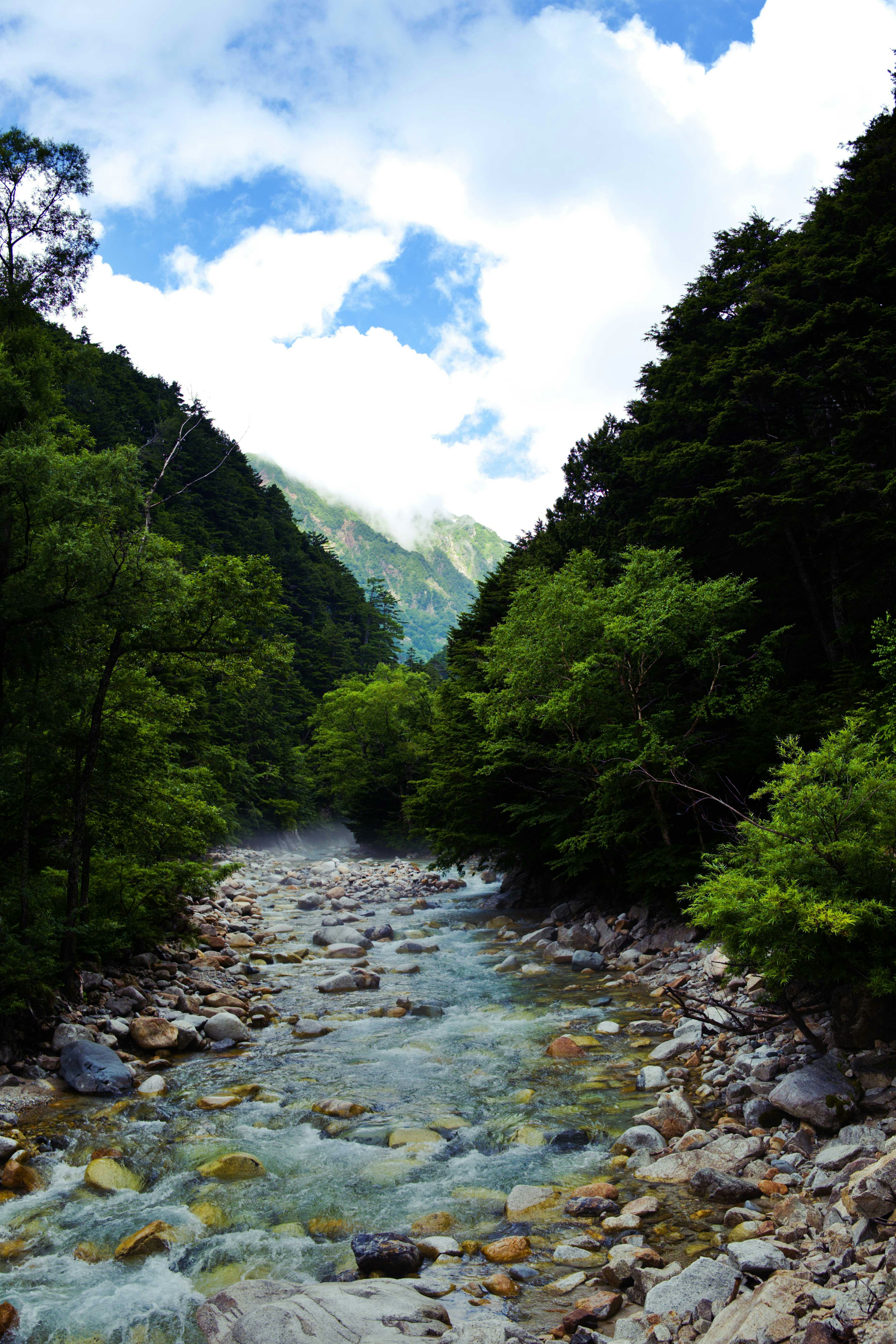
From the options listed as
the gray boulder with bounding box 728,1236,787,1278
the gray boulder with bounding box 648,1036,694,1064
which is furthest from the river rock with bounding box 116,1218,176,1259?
the gray boulder with bounding box 648,1036,694,1064

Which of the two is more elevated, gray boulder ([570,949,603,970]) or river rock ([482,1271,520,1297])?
river rock ([482,1271,520,1297])

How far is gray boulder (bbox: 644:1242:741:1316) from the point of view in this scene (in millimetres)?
4148

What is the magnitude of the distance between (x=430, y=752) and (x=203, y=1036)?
644 inches

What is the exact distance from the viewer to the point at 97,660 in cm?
1084

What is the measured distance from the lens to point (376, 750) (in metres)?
48.8

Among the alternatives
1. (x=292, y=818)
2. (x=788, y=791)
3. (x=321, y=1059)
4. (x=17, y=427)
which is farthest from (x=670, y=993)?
(x=292, y=818)

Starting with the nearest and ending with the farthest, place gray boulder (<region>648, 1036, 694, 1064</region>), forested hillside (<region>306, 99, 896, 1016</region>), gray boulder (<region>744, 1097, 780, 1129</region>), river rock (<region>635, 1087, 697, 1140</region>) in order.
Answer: gray boulder (<region>744, 1097, 780, 1129</region>)
river rock (<region>635, 1087, 697, 1140</region>)
gray boulder (<region>648, 1036, 694, 1064</region>)
forested hillside (<region>306, 99, 896, 1016</region>)

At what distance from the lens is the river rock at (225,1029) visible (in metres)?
10.6

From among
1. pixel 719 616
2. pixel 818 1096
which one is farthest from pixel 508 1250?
pixel 719 616

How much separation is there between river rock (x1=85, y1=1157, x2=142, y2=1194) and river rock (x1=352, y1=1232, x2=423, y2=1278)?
2475 mm

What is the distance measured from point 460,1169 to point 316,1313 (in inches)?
102

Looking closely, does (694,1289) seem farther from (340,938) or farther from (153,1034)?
(340,938)

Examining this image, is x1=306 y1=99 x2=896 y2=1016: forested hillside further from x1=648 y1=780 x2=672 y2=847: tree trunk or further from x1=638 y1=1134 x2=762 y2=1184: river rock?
x1=638 y1=1134 x2=762 y2=1184: river rock

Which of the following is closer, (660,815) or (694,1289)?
(694,1289)
